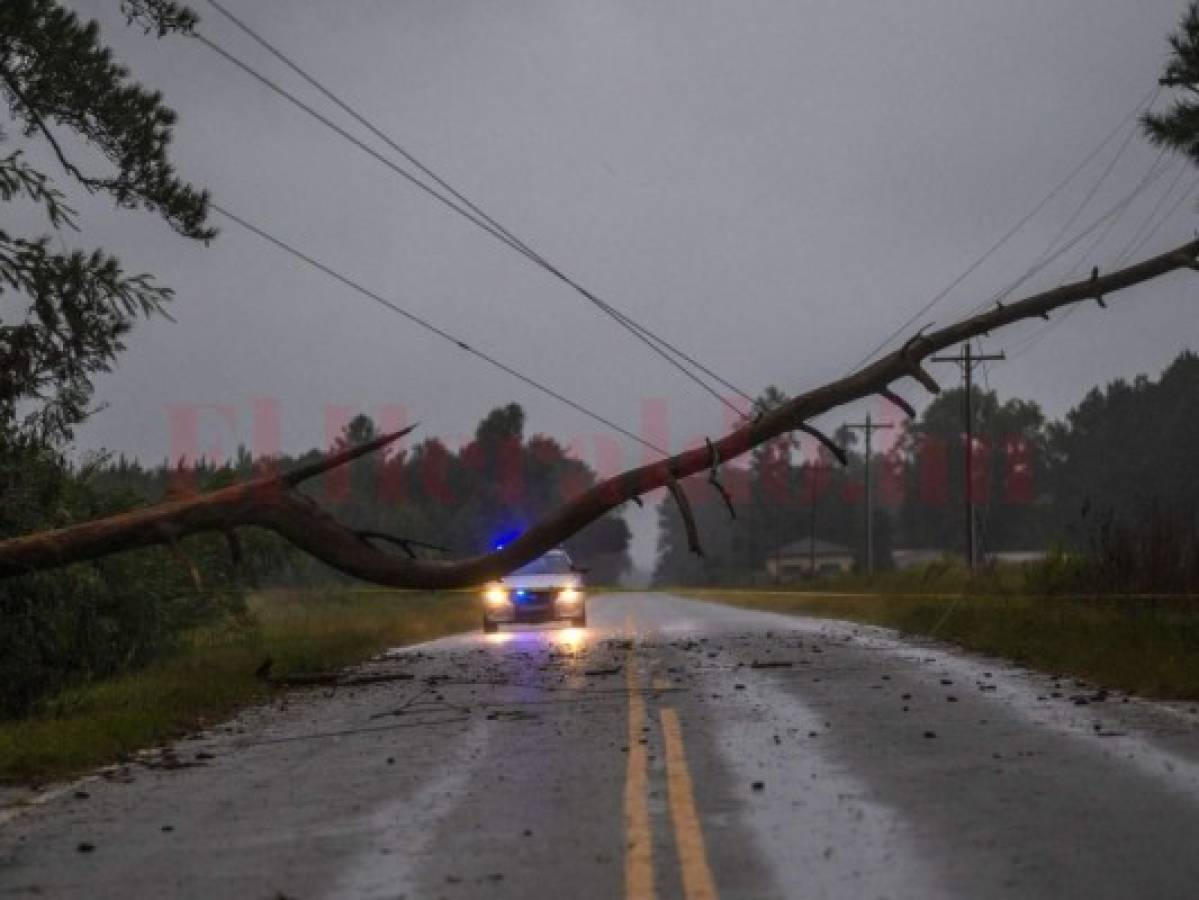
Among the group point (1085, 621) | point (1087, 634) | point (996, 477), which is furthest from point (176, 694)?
point (996, 477)

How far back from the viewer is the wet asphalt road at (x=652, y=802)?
627 cm

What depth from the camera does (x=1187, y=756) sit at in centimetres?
940

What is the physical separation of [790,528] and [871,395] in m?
146

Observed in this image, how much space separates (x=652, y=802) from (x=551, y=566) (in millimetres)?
22094

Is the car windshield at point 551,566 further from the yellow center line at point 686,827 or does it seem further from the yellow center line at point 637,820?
the yellow center line at point 686,827

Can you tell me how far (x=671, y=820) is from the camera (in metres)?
7.44

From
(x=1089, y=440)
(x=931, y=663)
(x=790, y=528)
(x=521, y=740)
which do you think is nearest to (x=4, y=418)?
(x=521, y=740)

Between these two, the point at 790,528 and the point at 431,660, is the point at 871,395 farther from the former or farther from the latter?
the point at 790,528

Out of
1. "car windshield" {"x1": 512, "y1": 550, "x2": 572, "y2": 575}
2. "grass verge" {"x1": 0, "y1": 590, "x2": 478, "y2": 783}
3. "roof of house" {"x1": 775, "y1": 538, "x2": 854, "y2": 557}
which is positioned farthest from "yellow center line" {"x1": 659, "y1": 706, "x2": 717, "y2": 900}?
"roof of house" {"x1": 775, "y1": 538, "x2": 854, "y2": 557}

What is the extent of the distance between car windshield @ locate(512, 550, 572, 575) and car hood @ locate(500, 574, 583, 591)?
163mm

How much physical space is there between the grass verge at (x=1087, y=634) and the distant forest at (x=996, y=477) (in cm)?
7653

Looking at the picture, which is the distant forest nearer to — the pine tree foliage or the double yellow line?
the pine tree foliage

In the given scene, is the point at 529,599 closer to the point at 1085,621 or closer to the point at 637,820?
the point at 1085,621

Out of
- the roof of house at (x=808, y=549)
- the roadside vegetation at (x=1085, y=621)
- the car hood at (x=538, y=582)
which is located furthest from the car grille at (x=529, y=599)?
the roof of house at (x=808, y=549)
